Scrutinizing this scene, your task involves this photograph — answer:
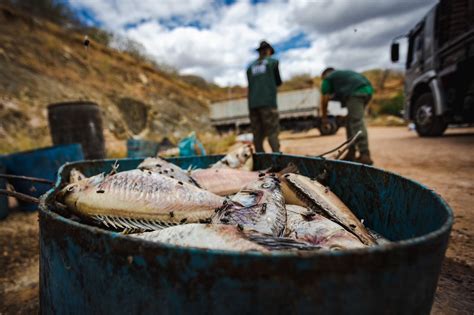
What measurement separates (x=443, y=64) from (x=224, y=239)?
7.88 meters

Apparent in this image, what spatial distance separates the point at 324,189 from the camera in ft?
5.53

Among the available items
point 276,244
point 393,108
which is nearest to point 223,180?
point 276,244

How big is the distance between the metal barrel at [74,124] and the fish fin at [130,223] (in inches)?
190

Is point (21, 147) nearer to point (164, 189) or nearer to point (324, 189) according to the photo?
point (164, 189)

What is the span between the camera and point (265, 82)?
5375 mm

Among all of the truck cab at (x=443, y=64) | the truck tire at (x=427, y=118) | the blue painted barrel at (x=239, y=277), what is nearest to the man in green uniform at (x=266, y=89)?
the truck cab at (x=443, y=64)

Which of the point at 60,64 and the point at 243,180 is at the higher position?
the point at 60,64

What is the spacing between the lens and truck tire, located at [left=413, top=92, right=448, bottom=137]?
25.7 feet

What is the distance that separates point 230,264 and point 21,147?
33.2ft

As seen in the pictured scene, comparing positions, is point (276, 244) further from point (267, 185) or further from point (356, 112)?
point (356, 112)

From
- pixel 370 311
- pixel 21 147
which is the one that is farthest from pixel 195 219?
pixel 21 147

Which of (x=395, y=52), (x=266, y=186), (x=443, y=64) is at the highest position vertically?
(x=395, y=52)

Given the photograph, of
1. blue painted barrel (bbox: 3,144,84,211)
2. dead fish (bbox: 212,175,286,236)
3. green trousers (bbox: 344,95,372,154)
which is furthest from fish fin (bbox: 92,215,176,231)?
green trousers (bbox: 344,95,372,154)

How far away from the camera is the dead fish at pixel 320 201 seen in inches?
52.2
